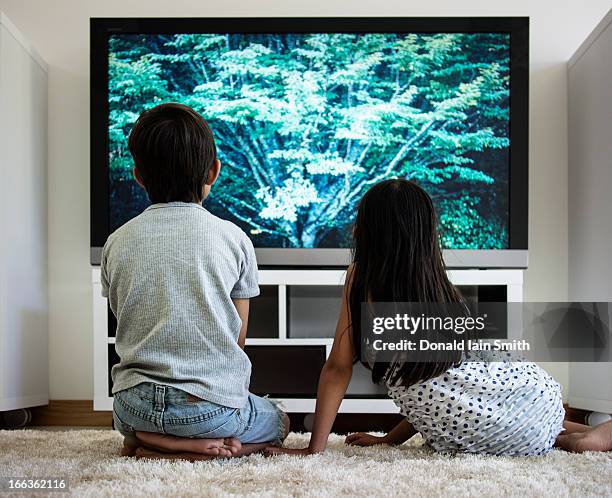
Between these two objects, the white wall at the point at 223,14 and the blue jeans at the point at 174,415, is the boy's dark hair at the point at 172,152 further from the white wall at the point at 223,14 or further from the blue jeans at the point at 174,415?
the white wall at the point at 223,14

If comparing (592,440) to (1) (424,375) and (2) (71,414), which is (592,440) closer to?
(1) (424,375)

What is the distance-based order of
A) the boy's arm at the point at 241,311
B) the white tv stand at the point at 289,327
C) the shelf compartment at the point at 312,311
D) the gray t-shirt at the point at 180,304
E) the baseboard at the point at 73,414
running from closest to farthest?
the gray t-shirt at the point at 180,304 < the boy's arm at the point at 241,311 < the white tv stand at the point at 289,327 < the shelf compartment at the point at 312,311 < the baseboard at the point at 73,414

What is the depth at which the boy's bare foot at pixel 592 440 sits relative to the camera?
1641mm

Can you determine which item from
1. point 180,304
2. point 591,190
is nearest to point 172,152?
point 180,304

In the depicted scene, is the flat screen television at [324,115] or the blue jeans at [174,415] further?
the flat screen television at [324,115]

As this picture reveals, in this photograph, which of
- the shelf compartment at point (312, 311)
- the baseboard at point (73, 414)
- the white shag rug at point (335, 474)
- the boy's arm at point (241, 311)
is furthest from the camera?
the baseboard at point (73, 414)

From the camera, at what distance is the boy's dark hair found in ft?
4.98

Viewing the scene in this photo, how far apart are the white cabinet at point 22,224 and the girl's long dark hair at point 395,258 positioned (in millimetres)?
1483

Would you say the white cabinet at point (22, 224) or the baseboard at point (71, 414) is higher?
the white cabinet at point (22, 224)

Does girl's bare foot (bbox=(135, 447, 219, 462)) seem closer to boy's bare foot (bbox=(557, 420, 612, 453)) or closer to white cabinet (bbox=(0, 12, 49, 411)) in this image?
boy's bare foot (bbox=(557, 420, 612, 453))

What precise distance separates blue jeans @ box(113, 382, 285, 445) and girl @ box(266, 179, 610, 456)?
143 millimetres

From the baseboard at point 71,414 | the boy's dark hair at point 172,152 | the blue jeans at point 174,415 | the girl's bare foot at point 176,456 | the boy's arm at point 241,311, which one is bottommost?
the baseboard at point 71,414

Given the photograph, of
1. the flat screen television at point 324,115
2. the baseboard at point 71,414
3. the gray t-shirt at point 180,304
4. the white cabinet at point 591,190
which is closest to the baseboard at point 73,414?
the baseboard at point 71,414

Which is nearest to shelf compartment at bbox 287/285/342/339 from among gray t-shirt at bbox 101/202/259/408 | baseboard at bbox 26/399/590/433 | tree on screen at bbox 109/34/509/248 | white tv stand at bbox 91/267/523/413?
white tv stand at bbox 91/267/523/413
